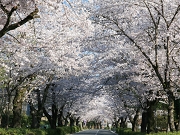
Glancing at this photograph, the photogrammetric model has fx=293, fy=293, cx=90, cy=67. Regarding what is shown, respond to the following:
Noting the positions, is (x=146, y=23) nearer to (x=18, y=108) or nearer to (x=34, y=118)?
(x=18, y=108)

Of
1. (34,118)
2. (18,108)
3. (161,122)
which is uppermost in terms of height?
(18,108)

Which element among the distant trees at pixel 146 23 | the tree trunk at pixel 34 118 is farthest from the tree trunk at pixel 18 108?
the distant trees at pixel 146 23

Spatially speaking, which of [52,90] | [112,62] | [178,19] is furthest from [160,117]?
[178,19]

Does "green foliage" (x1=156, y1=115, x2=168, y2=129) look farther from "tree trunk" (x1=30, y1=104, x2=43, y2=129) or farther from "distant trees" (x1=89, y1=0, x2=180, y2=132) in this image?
"distant trees" (x1=89, y1=0, x2=180, y2=132)

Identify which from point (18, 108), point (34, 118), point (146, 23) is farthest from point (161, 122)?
point (146, 23)

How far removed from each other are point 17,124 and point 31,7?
50.8ft

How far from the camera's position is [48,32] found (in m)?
18.8

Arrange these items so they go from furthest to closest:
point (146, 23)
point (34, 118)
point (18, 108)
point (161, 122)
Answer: point (161, 122), point (34, 118), point (18, 108), point (146, 23)

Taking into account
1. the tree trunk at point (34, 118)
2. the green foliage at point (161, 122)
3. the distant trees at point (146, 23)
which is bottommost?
the green foliage at point (161, 122)

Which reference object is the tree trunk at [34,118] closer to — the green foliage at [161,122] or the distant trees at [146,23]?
the distant trees at [146,23]

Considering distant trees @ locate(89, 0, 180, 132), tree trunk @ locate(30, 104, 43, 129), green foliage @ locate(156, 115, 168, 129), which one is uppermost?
distant trees @ locate(89, 0, 180, 132)

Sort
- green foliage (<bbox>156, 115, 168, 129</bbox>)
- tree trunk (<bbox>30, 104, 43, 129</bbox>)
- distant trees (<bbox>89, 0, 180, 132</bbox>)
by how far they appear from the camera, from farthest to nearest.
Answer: green foliage (<bbox>156, 115, 168, 129</bbox>) → tree trunk (<bbox>30, 104, 43, 129</bbox>) → distant trees (<bbox>89, 0, 180, 132</bbox>)

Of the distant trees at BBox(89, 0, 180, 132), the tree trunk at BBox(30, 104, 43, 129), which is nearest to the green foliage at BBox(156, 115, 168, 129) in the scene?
the tree trunk at BBox(30, 104, 43, 129)

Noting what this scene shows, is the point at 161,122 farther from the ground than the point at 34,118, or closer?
closer
